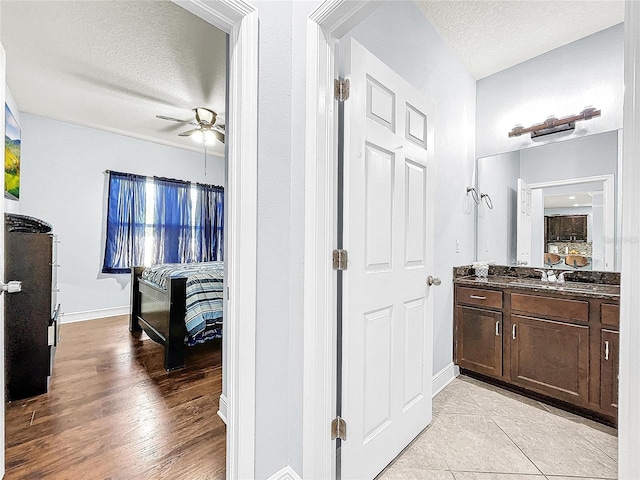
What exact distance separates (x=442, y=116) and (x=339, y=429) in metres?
2.33

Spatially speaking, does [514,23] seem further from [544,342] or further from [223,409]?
[223,409]

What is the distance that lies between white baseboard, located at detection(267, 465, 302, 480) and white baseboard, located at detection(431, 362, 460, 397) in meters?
1.39

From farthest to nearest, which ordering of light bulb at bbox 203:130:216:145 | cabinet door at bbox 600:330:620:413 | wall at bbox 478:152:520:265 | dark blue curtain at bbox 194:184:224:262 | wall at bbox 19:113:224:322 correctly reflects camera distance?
dark blue curtain at bbox 194:184:224:262 < wall at bbox 19:113:224:322 < light bulb at bbox 203:130:216:145 < wall at bbox 478:152:520:265 < cabinet door at bbox 600:330:620:413

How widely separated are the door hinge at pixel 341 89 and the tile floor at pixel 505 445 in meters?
1.78

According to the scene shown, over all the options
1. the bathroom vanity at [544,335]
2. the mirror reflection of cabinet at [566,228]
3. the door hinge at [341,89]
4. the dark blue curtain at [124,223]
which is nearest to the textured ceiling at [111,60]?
the dark blue curtain at [124,223]

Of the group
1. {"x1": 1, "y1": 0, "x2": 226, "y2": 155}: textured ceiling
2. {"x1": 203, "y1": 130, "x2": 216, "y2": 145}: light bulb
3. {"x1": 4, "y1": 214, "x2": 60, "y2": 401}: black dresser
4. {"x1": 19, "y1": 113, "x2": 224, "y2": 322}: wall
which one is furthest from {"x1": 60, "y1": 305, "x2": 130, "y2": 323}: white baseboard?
{"x1": 203, "y1": 130, "x2": 216, "y2": 145}: light bulb

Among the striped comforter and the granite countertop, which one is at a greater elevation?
the granite countertop

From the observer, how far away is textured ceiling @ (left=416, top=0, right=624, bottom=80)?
216 centimetres

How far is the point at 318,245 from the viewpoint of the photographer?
1302 millimetres

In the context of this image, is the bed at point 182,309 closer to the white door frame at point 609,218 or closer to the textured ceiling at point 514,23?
the textured ceiling at point 514,23

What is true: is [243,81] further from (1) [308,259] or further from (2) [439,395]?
(2) [439,395]

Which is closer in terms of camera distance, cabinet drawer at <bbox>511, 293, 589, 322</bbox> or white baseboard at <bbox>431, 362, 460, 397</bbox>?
cabinet drawer at <bbox>511, 293, 589, 322</bbox>

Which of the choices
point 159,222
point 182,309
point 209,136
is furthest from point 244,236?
point 159,222

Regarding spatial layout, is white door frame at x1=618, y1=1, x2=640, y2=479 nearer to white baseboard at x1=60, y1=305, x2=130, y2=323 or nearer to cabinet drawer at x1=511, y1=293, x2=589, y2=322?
cabinet drawer at x1=511, y1=293, x2=589, y2=322
